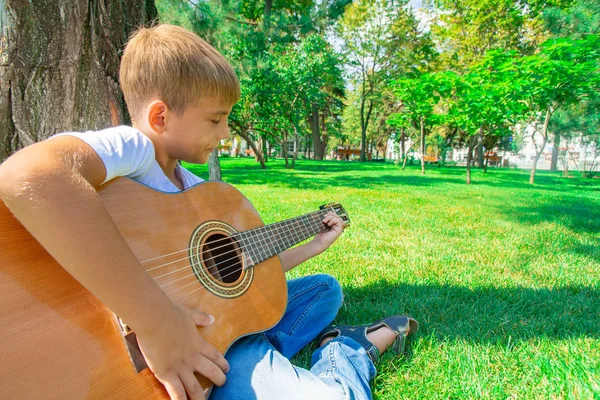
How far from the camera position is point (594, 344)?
189 centimetres

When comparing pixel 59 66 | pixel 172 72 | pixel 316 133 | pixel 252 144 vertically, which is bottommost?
pixel 172 72

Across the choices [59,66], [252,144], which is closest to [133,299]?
[59,66]

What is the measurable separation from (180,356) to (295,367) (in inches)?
21.8

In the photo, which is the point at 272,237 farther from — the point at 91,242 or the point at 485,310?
the point at 485,310

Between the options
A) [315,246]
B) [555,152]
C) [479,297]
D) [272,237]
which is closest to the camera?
[272,237]

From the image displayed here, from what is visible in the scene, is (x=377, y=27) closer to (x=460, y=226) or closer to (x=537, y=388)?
(x=460, y=226)

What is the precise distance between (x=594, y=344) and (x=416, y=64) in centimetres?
2626

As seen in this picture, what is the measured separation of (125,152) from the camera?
1.08 m

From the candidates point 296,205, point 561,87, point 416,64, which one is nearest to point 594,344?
point 296,205

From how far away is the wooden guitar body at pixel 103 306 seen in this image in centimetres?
80

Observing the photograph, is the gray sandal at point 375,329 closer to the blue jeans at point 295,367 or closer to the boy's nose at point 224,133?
the blue jeans at point 295,367

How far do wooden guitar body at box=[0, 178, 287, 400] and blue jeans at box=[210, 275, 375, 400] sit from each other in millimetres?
100

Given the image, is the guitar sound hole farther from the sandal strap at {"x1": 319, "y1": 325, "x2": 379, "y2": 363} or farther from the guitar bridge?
the sandal strap at {"x1": 319, "y1": 325, "x2": 379, "y2": 363}

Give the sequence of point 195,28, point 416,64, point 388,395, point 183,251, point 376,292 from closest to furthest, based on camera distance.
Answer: point 183,251, point 388,395, point 376,292, point 195,28, point 416,64
